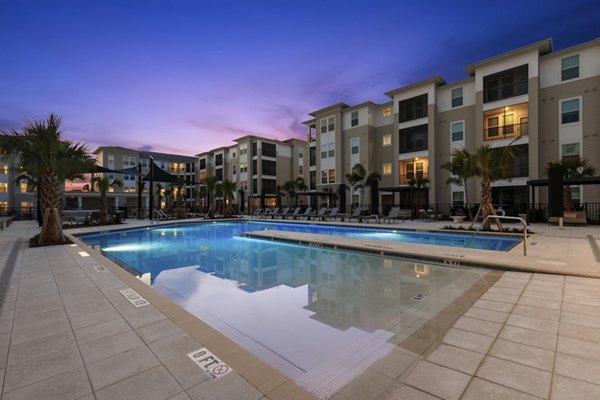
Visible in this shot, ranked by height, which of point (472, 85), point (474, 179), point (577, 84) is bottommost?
point (474, 179)

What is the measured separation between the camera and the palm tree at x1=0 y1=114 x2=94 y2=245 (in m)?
10.1

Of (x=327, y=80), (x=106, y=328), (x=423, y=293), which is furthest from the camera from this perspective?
(x=327, y=80)

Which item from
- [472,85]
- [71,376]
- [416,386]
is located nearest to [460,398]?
[416,386]

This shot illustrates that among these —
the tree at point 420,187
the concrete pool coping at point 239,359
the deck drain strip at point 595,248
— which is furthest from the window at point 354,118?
the concrete pool coping at point 239,359

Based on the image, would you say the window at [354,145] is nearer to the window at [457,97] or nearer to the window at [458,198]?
the window at [457,97]

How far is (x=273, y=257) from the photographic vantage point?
912 cm

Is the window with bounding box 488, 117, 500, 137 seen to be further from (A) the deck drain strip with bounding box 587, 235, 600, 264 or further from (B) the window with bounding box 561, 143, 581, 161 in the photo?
(A) the deck drain strip with bounding box 587, 235, 600, 264

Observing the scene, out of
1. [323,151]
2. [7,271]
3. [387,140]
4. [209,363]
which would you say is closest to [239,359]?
[209,363]

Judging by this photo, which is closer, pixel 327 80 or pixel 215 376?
pixel 215 376

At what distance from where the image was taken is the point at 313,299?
516cm

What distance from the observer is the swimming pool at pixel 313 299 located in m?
3.21

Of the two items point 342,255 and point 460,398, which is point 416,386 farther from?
point 342,255

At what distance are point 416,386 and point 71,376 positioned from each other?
2812mm

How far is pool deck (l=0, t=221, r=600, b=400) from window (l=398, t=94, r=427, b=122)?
2302 cm
